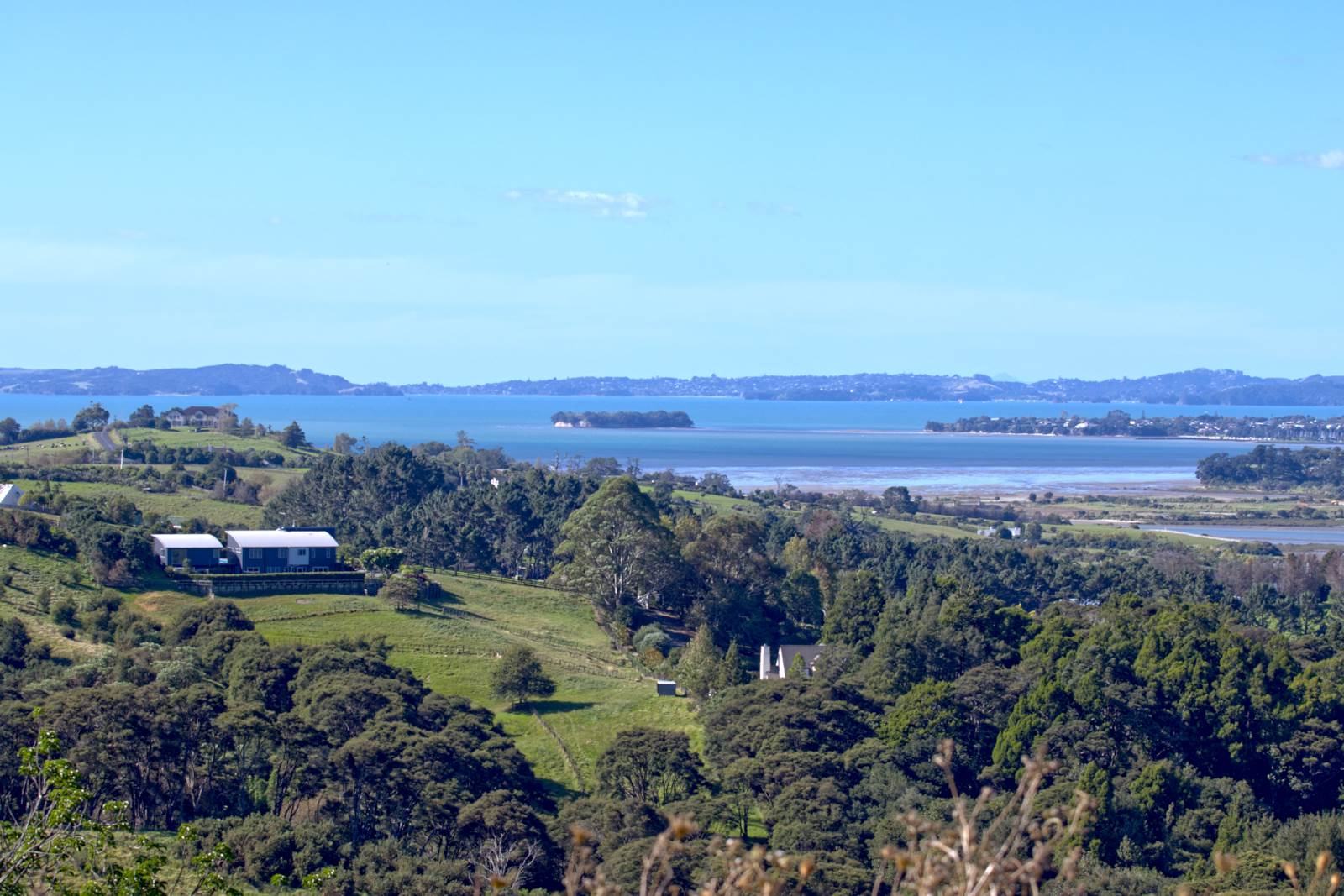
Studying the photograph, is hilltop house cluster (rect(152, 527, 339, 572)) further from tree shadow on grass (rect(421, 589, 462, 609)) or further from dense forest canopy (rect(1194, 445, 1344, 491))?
dense forest canopy (rect(1194, 445, 1344, 491))

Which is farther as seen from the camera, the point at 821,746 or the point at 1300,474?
the point at 1300,474

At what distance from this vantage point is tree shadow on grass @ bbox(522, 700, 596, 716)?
36.9 m

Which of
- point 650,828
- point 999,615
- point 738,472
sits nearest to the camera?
point 650,828

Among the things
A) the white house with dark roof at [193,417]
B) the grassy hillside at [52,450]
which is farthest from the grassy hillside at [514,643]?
the white house with dark roof at [193,417]

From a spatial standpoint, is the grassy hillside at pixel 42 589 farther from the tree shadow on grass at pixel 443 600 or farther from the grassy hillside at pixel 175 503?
the grassy hillside at pixel 175 503

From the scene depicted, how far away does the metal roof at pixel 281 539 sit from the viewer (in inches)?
1886

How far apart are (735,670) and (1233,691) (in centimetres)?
1315

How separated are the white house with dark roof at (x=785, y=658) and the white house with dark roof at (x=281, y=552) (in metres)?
15.9

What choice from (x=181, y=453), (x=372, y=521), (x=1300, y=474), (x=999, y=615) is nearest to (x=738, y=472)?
(x=1300, y=474)

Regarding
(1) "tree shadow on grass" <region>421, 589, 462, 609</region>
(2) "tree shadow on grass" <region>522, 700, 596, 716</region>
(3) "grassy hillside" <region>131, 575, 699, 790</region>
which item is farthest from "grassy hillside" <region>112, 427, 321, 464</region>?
(2) "tree shadow on grass" <region>522, 700, 596, 716</region>

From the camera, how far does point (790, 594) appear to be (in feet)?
170

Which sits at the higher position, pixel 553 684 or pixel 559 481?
pixel 559 481

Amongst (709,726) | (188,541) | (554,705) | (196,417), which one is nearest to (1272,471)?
(196,417)

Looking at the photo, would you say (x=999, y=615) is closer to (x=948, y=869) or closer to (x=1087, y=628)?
(x=1087, y=628)
